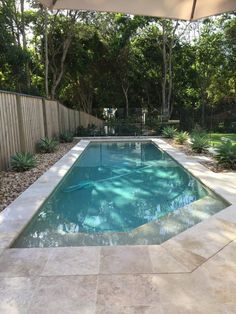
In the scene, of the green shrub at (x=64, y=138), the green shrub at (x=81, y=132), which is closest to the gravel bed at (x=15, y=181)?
the green shrub at (x=64, y=138)

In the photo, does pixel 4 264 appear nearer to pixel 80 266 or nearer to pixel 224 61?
pixel 80 266

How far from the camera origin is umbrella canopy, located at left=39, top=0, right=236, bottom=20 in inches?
104

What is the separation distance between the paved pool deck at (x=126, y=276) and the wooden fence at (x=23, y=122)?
358 cm

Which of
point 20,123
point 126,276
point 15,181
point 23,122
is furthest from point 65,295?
point 23,122

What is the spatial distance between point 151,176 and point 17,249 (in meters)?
4.94

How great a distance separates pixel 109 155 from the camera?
11.6 metres

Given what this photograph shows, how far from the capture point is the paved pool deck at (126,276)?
7.25ft

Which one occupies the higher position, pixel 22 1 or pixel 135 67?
pixel 22 1

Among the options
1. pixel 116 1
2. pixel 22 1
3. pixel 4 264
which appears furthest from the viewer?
pixel 22 1

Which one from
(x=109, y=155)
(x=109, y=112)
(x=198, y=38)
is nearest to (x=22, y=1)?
(x=109, y=155)

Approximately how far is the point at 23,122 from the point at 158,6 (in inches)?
241

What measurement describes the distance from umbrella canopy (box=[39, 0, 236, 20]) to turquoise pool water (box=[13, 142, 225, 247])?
249cm

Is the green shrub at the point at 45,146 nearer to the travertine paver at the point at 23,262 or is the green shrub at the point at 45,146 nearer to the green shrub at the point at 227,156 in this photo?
the green shrub at the point at 227,156

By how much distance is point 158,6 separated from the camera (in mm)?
2840
